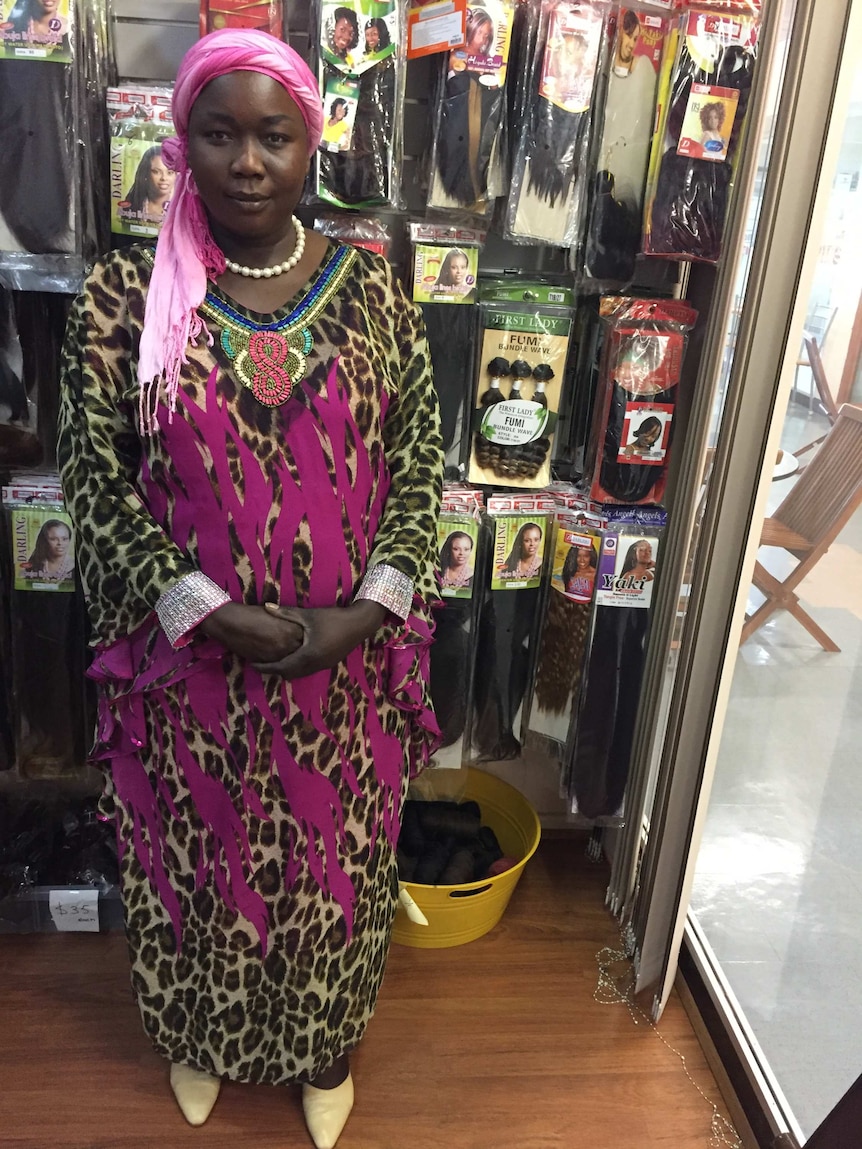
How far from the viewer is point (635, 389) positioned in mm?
1562

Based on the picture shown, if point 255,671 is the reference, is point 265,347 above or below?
above

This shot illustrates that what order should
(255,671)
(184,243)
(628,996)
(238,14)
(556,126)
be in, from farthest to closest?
(628,996) → (556,126) → (238,14) → (255,671) → (184,243)

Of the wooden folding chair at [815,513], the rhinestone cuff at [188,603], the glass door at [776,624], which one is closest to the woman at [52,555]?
the rhinestone cuff at [188,603]

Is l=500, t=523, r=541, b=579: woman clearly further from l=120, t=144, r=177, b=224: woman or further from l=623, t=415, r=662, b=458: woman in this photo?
l=120, t=144, r=177, b=224: woman

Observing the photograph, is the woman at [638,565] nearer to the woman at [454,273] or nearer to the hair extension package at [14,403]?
the woman at [454,273]

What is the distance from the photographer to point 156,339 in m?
1.10

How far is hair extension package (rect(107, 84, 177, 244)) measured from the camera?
139 cm

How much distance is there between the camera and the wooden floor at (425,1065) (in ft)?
4.90

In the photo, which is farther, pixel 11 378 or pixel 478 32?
pixel 11 378

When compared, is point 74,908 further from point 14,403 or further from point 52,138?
point 52,138

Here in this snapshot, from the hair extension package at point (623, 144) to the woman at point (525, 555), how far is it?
465mm

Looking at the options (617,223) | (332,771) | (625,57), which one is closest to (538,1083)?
(332,771)

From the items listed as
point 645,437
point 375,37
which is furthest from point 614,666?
point 375,37

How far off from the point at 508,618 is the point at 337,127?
2.97ft
